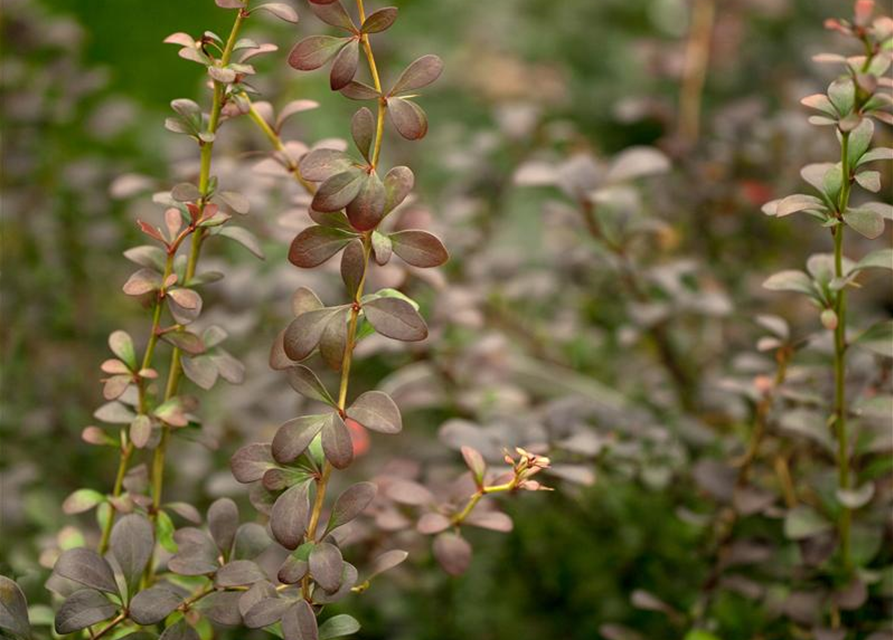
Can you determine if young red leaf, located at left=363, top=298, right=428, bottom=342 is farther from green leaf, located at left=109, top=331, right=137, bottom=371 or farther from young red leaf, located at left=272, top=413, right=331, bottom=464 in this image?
green leaf, located at left=109, top=331, right=137, bottom=371

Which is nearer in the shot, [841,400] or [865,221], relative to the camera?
[865,221]

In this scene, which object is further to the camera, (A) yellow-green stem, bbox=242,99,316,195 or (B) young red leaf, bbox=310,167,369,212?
(A) yellow-green stem, bbox=242,99,316,195

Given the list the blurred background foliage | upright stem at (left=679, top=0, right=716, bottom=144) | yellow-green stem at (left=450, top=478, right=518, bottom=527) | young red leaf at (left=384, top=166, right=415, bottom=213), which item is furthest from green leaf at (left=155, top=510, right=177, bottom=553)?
upright stem at (left=679, top=0, right=716, bottom=144)

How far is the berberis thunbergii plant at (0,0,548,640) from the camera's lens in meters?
0.69

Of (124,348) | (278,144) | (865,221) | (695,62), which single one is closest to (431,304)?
(278,144)

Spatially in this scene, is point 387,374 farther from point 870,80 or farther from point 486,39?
point 486,39

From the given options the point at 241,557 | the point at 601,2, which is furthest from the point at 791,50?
the point at 241,557

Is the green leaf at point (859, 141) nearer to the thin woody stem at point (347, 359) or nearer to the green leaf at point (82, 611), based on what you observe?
the thin woody stem at point (347, 359)

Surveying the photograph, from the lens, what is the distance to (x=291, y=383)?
0.73 meters

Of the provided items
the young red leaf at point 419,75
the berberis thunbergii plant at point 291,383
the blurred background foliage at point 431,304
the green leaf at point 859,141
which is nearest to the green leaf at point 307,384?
the berberis thunbergii plant at point 291,383

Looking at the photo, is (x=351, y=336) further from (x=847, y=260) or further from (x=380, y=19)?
(x=847, y=260)

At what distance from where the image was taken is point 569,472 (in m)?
0.90

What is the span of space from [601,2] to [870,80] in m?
2.15

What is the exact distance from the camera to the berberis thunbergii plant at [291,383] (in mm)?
686
